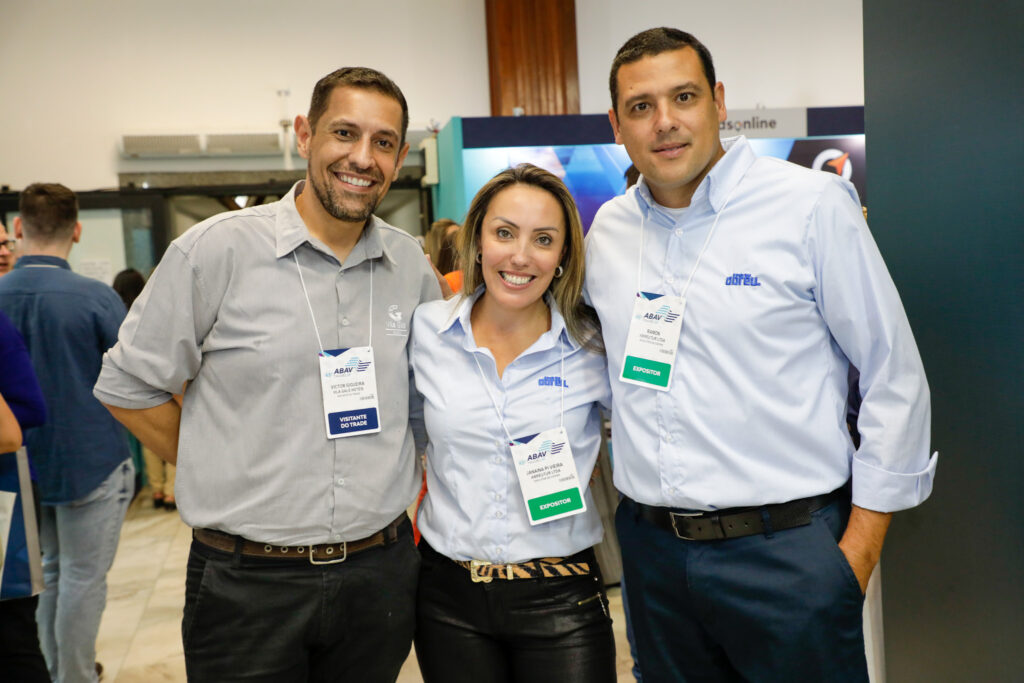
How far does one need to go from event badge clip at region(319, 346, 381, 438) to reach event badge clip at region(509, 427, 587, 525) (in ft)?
1.09

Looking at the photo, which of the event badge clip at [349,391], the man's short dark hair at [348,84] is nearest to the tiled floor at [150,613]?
the event badge clip at [349,391]

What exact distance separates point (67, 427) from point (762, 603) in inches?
102

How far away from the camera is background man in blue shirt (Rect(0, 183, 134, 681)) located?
3041mm

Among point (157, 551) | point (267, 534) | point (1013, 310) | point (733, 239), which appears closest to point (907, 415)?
point (1013, 310)

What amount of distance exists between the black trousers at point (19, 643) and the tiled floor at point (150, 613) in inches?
62.8

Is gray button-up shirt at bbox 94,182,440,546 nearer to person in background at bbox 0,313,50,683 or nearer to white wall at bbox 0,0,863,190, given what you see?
person in background at bbox 0,313,50,683

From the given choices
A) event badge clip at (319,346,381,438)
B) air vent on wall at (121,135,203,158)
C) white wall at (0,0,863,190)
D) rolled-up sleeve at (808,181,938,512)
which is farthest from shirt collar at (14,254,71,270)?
white wall at (0,0,863,190)

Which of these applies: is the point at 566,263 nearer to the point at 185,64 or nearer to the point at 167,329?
the point at 167,329

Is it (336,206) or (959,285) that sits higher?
(336,206)

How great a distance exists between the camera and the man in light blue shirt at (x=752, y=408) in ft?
5.27

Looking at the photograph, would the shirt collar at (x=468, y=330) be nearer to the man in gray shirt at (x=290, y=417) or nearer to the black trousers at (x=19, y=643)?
the man in gray shirt at (x=290, y=417)

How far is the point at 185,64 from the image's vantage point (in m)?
7.62

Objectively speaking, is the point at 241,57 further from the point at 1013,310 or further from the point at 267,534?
the point at 1013,310

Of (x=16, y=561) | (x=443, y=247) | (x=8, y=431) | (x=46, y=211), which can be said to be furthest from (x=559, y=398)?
(x=443, y=247)
